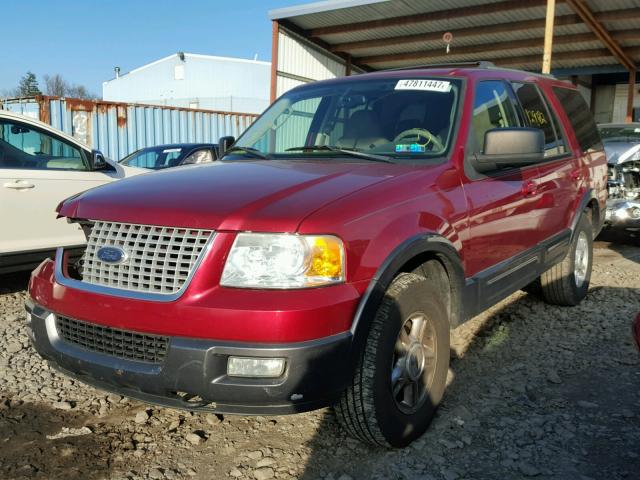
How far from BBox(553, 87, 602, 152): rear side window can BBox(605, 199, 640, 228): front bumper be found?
2.21 m

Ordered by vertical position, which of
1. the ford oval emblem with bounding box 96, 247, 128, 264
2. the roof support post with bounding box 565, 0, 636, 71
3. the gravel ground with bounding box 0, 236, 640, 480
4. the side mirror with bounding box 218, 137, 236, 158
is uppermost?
the roof support post with bounding box 565, 0, 636, 71

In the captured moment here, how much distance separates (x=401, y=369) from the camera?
270cm

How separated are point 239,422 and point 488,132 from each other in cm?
208

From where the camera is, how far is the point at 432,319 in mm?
2834

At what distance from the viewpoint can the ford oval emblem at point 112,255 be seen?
2467 millimetres

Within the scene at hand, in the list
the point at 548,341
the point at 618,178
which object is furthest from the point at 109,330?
the point at 618,178

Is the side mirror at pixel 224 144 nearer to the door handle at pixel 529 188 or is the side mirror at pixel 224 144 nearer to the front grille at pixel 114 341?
the front grille at pixel 114 341

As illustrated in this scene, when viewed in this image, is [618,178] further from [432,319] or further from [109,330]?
[109,330]

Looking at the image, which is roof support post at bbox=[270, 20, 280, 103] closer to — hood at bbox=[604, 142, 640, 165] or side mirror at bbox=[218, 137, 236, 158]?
hood at bbox=[604, 142, 640, 165]

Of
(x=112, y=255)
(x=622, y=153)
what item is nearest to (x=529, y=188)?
(x=112, y=255)

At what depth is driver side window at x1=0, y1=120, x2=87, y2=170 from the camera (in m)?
5.16

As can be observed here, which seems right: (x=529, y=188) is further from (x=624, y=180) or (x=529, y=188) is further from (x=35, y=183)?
(x=624, y=180)

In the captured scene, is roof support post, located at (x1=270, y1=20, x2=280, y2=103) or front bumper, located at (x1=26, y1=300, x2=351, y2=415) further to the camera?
roof support post, located at (x1=270, y1=20, x2=280, y2=103)

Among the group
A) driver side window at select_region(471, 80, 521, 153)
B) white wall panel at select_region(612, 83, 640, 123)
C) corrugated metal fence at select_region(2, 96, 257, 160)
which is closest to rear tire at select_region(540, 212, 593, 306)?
driver side window at select_region(471, 80, 521, 153)
